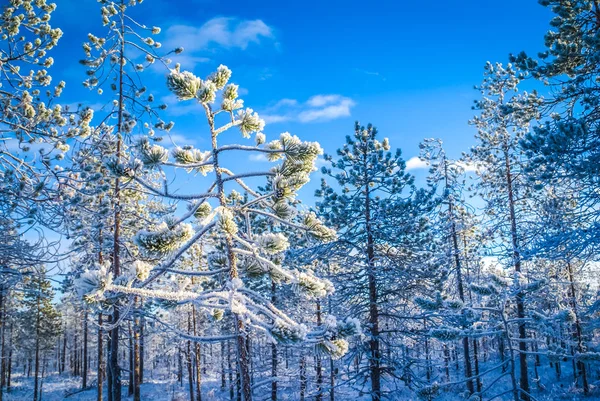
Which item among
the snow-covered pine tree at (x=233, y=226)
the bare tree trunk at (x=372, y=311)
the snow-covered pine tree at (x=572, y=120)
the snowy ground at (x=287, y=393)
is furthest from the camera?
the snowy ground at (x=287, y=393)

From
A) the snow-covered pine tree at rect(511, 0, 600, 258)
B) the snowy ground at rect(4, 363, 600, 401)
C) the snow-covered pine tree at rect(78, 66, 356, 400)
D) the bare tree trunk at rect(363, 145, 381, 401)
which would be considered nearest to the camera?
the snow-covered pine tree at rect(78, 66, 356, 400)

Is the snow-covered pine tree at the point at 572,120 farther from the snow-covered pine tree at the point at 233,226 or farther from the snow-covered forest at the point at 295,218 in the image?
the snow-covered pine tree at the point at 233,226

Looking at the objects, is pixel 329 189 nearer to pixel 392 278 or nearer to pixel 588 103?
pixel 392 278

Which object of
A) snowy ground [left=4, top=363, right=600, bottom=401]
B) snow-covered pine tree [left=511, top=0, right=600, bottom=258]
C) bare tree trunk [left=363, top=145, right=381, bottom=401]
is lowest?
snowy ground [left=4, top=363, right=600, bottom=401]

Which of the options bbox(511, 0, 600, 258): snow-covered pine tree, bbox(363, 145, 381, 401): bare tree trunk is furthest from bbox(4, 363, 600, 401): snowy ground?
bbox(511, 0, 600, 258): snow-covered pine tree

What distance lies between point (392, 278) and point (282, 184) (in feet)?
29.1

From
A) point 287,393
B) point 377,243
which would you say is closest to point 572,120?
point 377,243

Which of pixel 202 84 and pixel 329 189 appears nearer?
pixel 202 84

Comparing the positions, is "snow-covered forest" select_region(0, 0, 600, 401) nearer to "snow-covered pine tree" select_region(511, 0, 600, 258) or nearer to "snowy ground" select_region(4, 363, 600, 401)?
"snow-covered pine tree" select_region(511, 0, 600, 258)

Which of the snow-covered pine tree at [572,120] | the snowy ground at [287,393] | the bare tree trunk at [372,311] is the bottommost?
the snowy ground at [287,393]

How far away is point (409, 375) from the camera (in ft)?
38.7

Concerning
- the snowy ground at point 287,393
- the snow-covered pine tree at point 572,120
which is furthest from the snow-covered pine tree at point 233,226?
the snowy ground at point 287,393

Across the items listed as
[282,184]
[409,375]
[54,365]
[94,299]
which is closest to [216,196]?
[282,184]

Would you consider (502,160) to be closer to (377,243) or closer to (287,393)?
(377,243)
